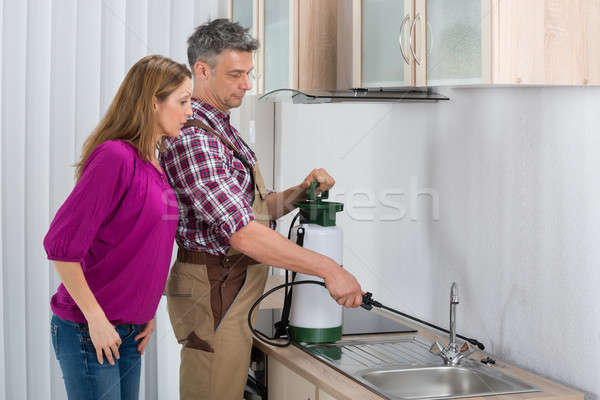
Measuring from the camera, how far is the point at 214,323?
1650mm

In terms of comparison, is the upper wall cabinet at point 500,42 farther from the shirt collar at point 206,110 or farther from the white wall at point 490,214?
the shirt collar at point 206,110

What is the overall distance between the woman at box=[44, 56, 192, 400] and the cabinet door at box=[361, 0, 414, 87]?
20.8 inches

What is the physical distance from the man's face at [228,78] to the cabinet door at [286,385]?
0.67m

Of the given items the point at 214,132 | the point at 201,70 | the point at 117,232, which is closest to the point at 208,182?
the point at 214,132

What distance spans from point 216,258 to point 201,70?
0.47m

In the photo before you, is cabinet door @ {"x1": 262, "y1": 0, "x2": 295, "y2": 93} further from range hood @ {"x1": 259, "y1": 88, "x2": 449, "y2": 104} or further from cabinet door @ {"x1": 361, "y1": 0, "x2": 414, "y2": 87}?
cabinet door @ {"x1": 361, "y1": 0, "x2": 414, "y2": 87}

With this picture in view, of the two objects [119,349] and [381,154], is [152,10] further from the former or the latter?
[119,349]

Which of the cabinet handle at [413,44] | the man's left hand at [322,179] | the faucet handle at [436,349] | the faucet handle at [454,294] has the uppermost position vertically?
the cabinet handle at [413,44]

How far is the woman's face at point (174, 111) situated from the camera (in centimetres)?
148

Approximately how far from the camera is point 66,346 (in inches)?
55.2

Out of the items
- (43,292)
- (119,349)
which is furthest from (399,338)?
(43,292)

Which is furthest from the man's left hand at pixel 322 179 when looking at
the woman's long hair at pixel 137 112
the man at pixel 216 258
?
the woman's long hair at pixel 137 112

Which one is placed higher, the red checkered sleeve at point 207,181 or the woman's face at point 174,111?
the woman's face at point 174,111

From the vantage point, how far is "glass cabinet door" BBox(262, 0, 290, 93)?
2174 millimetres
